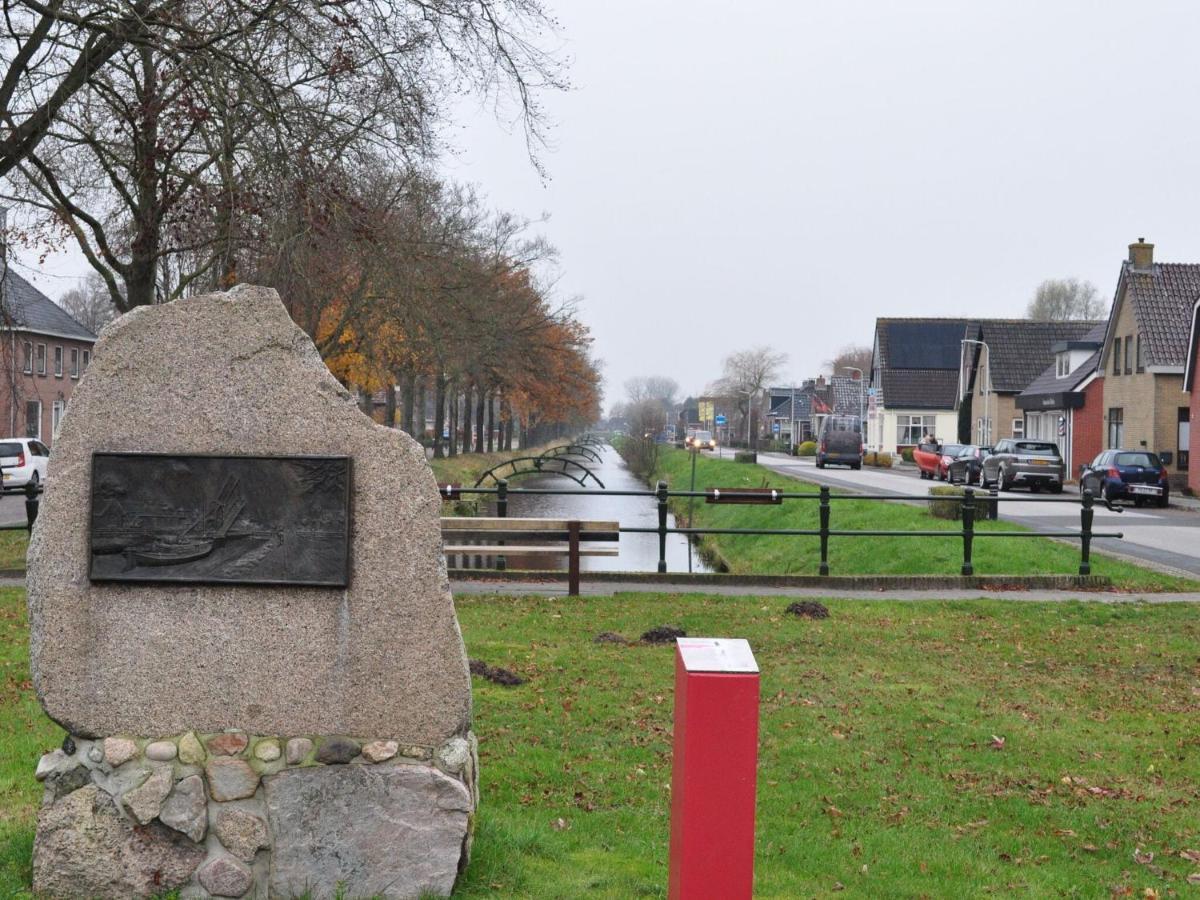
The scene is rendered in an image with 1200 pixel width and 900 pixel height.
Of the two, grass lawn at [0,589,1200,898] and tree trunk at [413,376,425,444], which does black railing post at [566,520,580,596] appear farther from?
tree trunk at [413,376,425,444]

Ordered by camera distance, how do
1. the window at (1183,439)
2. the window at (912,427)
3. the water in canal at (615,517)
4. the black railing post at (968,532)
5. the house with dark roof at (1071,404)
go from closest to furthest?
the black railing post at (968,532) → the water in canal at (615,517) → the window at (1183,439) → the house with dark roof at (1071,404) → the window at (912,427)

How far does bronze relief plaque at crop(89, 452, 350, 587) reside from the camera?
5375 mm

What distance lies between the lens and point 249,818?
5.24 meters

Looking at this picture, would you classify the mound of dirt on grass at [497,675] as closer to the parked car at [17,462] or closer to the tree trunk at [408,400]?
the parked car at [17,462]

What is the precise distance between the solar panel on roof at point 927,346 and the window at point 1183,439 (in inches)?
1795

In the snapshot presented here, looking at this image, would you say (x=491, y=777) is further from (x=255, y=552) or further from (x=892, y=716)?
(x=892, y=716)

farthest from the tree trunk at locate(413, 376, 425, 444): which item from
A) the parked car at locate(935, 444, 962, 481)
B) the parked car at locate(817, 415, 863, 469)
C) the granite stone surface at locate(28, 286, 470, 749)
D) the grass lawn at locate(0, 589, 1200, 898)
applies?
the granite stone surface at locate(28, 286, 470, 749)

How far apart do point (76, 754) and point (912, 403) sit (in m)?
85.5

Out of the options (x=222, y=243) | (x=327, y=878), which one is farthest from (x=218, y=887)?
(x=222, y=243)

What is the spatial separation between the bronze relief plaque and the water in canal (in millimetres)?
10866

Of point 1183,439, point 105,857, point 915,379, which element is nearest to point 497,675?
point 105,857

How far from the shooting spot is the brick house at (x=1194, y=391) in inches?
1550

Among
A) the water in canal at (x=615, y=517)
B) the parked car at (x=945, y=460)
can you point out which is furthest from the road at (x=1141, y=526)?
the parked car at (x=945, y=460)

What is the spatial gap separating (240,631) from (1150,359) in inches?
1741
